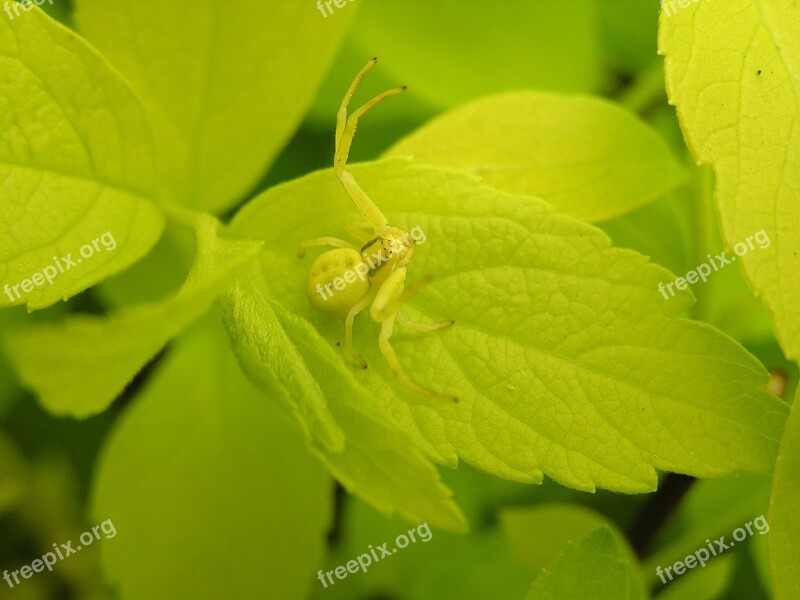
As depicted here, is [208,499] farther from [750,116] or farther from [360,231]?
[750,116]

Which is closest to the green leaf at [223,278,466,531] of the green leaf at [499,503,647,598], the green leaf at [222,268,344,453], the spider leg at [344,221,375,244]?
the green leaf at [222,268,344,453]

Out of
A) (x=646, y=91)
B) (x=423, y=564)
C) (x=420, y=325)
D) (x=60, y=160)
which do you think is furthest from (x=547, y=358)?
(x=646, y=91)

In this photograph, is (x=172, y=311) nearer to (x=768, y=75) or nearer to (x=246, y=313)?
(x=246, y=313)

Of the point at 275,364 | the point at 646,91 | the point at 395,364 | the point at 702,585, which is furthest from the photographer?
the point at 646,91

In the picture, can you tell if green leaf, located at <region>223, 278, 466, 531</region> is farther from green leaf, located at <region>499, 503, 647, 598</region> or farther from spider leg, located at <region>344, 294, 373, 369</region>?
green leaf, located at <region>499, 503, 647, 598</region>

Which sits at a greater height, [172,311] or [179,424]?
[172,311]

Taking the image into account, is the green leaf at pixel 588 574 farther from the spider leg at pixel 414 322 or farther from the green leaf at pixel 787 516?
the spider leg at pixel 414 322

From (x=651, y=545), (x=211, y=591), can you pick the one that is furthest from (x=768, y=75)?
(x=211, y=591)
